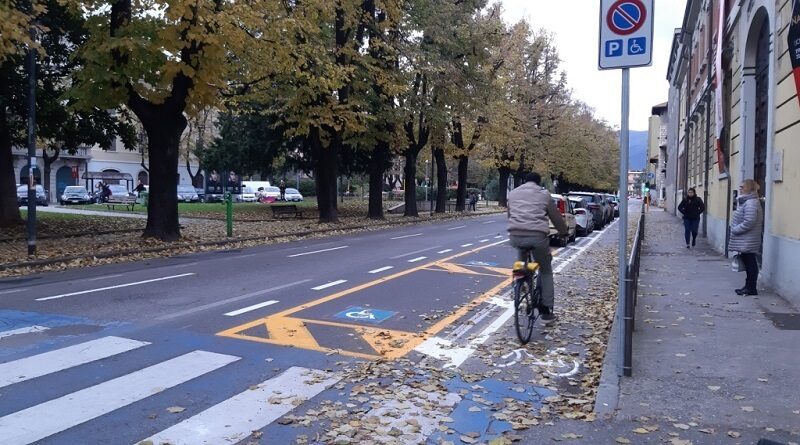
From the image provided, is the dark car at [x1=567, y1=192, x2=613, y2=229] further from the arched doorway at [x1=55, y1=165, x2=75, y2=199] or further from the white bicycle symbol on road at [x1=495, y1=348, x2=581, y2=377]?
the arched doorway at [x1=55, y1=165, x2=75, y2=199]

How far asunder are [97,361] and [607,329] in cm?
580

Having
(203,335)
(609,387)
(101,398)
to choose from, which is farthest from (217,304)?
(609,387)

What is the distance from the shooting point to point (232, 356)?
21.7 ft

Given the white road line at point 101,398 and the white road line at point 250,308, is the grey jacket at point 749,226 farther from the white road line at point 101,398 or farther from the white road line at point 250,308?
the white road line at point 101,398

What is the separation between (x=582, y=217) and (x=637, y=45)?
806 inches

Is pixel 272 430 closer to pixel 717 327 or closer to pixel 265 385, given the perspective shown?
pixel 265 385

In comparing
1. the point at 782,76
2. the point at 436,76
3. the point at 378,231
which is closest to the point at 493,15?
the point at 436,76

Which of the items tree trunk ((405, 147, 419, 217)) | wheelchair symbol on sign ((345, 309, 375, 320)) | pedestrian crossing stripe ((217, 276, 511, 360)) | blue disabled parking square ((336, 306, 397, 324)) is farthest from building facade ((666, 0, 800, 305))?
tree trunk ((405, 147, 419, 217))

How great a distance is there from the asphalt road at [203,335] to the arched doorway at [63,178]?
5467cm

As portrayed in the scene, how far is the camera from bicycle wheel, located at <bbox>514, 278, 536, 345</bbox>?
7504mm

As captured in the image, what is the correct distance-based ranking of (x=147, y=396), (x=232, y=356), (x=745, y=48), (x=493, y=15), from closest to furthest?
(x=147, y=396) < (x=232, y=356) < (x=745, y=48) < (x=493, y=15)

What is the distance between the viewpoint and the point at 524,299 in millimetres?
7648

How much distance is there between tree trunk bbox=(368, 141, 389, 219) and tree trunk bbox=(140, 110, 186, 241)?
49.6ft

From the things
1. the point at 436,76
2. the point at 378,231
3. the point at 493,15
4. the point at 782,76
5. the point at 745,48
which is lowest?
the point at 378,231
